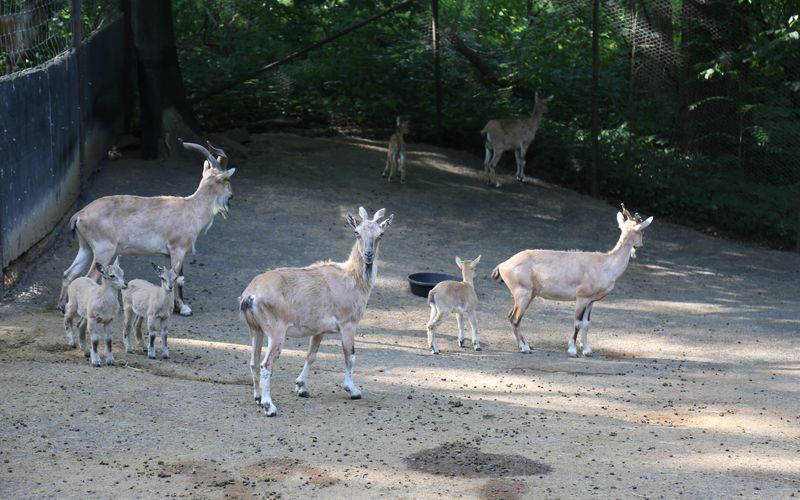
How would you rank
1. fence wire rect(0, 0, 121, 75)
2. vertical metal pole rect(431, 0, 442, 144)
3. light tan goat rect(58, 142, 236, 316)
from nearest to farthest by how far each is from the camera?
1. light tan goat rect(58, 142, 236, 316)
2. fence wire rect(0, 0, 121, 75)
3. vertical metal pole rect(431, 0, 442, 144)

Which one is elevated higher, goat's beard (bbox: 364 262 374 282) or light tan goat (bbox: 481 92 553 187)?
light tan goat (bbox: 481 92 553 187)

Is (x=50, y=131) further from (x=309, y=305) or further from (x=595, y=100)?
(x=595, y=100)

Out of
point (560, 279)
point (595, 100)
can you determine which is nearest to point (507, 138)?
point (595, 100)

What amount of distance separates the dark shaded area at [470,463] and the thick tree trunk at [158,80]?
1121 centimetres

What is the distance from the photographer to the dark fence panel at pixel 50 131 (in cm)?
1210

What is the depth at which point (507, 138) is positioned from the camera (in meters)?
18.4

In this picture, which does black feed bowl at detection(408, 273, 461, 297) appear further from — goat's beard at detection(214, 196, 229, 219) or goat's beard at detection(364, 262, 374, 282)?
goat's beard at detection(364, 262, 374, 282)

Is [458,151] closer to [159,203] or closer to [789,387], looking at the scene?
[159,203]

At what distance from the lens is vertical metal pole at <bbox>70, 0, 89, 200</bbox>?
50.5 ft

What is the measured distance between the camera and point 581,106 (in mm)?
19672

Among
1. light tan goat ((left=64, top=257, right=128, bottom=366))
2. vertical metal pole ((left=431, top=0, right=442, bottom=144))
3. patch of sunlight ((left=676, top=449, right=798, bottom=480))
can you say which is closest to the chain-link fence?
light tan goat ((left=64, top=257, right=128, bottom=366))

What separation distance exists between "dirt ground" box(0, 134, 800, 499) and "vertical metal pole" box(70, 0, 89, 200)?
16.6 inches

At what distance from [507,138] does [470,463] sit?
11393mm

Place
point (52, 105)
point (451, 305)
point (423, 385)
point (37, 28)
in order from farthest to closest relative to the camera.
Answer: point (37, 28)
point (52, 105)
point (451, 305)
point (423, 385)
